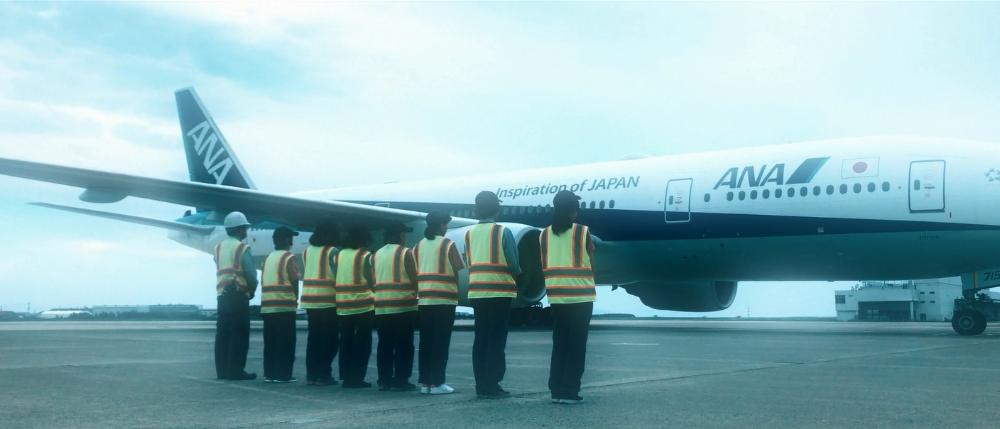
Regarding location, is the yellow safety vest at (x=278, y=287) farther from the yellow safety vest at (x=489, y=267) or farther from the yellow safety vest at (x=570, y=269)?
the yellow safety vest at (x=570, y=269)

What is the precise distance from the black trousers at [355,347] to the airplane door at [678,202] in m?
8.77

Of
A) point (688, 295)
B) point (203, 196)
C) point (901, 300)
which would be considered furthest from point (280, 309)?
point (901, 300)

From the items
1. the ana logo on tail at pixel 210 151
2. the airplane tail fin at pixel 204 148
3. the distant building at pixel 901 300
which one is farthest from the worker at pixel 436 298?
the distant building at pixel 901 300

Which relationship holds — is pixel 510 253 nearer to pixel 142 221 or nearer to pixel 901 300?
pixel 142 221

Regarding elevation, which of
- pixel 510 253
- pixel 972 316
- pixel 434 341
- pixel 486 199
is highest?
pixel 486 199

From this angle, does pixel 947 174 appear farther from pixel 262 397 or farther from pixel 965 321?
pixel 262 397

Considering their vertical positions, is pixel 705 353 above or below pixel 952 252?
below

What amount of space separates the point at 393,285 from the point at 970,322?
35.1 feet

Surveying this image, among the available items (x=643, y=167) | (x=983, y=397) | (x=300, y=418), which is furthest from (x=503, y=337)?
(x=643, y=167)

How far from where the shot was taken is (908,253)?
13055mm

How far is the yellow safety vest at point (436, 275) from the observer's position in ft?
21.2

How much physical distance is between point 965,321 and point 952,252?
158 cm

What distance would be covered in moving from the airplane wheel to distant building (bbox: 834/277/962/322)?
3967 centimetres

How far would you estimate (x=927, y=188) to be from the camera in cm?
1289
